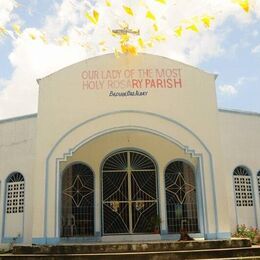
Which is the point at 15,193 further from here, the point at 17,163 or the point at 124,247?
the point at 124,247

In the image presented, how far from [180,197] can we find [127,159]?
2.03m

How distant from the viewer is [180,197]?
12203 millimetres

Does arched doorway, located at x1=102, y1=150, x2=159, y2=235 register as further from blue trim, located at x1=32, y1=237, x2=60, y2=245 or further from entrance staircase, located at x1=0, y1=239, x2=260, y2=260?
entrance staircase, located at x1=0, y1=239, x2=260, y2=260

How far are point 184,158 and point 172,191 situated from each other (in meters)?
1.10

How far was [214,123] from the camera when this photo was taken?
10969 mm

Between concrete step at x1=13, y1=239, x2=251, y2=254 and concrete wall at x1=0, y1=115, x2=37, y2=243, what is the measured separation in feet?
9.68

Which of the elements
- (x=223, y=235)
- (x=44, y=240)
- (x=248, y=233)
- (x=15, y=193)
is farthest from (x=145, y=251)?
(x=15, y=193)

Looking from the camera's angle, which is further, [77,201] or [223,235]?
[77,201]

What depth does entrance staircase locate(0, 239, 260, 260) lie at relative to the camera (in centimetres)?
867

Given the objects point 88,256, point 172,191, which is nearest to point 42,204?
point 88,256

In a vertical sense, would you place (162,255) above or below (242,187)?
below

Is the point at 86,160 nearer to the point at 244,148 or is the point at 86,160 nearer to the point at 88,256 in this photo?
the point at 88,256

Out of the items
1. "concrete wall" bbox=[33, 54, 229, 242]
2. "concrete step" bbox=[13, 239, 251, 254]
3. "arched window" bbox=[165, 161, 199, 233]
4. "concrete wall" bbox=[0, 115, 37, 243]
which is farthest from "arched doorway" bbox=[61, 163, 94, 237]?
"concrete step" bbox=[13, 239, 251, 254]

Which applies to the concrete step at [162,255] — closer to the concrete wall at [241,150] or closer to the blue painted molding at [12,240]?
the blue painted molding at [12,240]
